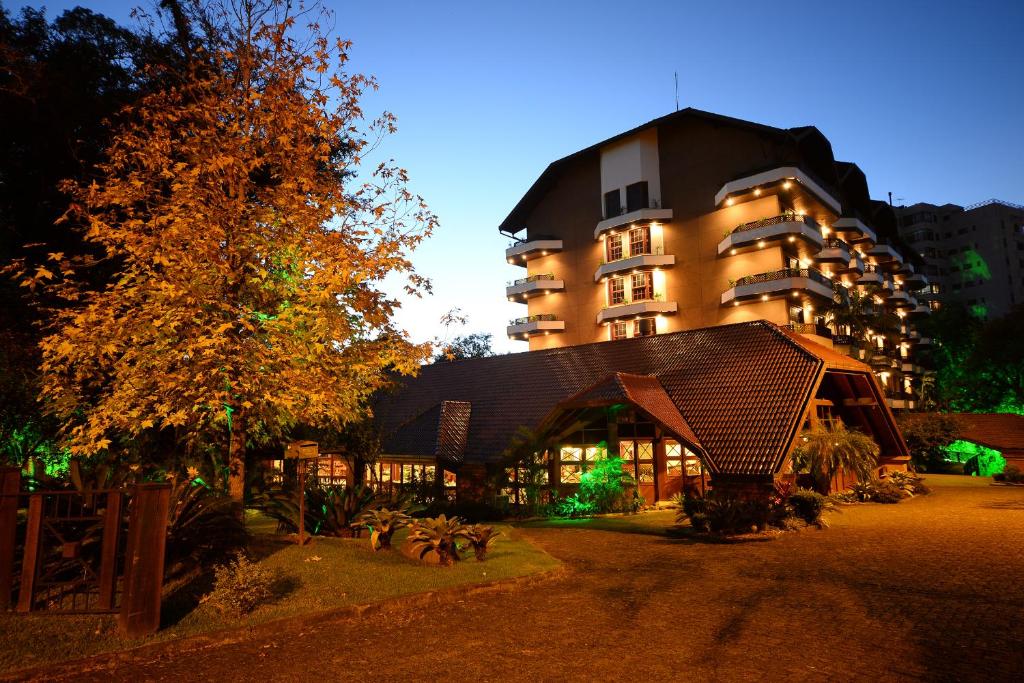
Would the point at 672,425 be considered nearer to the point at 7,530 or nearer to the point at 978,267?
the point at 7,530

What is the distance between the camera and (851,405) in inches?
1032

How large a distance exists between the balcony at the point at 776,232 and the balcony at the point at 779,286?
7.51ft

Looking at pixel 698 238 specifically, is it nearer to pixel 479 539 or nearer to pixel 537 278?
pixel 537 278

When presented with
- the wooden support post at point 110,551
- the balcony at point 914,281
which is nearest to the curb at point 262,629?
the wooden support post at point 110,551

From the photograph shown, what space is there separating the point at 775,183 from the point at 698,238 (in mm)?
7632

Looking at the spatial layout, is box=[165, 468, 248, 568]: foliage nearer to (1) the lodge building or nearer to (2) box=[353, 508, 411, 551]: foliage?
(2) box=[353, 508, 411, 551]: foliage

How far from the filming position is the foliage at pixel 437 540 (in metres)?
11.6

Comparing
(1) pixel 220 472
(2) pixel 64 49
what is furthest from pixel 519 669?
(2) pixel 64 49

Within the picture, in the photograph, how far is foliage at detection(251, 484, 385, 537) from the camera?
12891mm

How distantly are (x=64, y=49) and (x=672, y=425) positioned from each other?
1909 cm

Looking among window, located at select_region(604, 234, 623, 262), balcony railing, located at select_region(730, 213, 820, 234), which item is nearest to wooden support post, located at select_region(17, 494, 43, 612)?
balcony railing, located at select_region(730, 213, 820, 234)

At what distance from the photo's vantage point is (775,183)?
4569cm

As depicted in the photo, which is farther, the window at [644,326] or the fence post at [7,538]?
the window at [644,326]

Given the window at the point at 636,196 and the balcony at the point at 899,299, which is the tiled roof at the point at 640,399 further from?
the balcony at the point at 899,299
